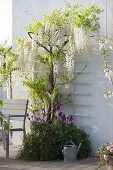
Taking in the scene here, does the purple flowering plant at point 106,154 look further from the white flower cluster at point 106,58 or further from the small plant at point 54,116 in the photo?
the small plant at point 54,116

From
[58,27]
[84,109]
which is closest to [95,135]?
[84,109]

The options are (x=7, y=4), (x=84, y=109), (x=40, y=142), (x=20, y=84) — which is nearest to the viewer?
(x=40, y=142)

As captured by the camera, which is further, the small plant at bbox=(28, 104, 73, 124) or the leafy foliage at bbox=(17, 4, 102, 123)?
the small plant at bbox=(28, 104, 73, 124)

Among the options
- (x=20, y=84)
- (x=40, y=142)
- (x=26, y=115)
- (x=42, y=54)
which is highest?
(x=42, y=54)

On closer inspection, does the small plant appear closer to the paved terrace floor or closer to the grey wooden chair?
the grey wooden chair

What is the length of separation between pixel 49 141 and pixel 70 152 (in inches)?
15.0

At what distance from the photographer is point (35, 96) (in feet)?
→ 23.6

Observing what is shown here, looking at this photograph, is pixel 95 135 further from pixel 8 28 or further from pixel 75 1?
pixel 8 28

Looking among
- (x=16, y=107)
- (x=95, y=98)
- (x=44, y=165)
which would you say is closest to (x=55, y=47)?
(x=95, y=98)

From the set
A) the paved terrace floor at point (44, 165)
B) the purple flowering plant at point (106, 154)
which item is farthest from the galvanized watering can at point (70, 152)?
the purple flowering plant at point (106, 154)

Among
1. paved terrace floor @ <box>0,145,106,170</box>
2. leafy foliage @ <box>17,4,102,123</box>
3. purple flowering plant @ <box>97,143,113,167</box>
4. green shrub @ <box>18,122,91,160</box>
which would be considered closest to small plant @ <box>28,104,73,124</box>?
leafy foliage @ <box>17,4,102,123</box>

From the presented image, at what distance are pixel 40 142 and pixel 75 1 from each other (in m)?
2.55

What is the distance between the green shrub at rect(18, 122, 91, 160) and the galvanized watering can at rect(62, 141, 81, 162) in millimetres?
156

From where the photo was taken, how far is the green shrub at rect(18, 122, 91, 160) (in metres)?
6.56
